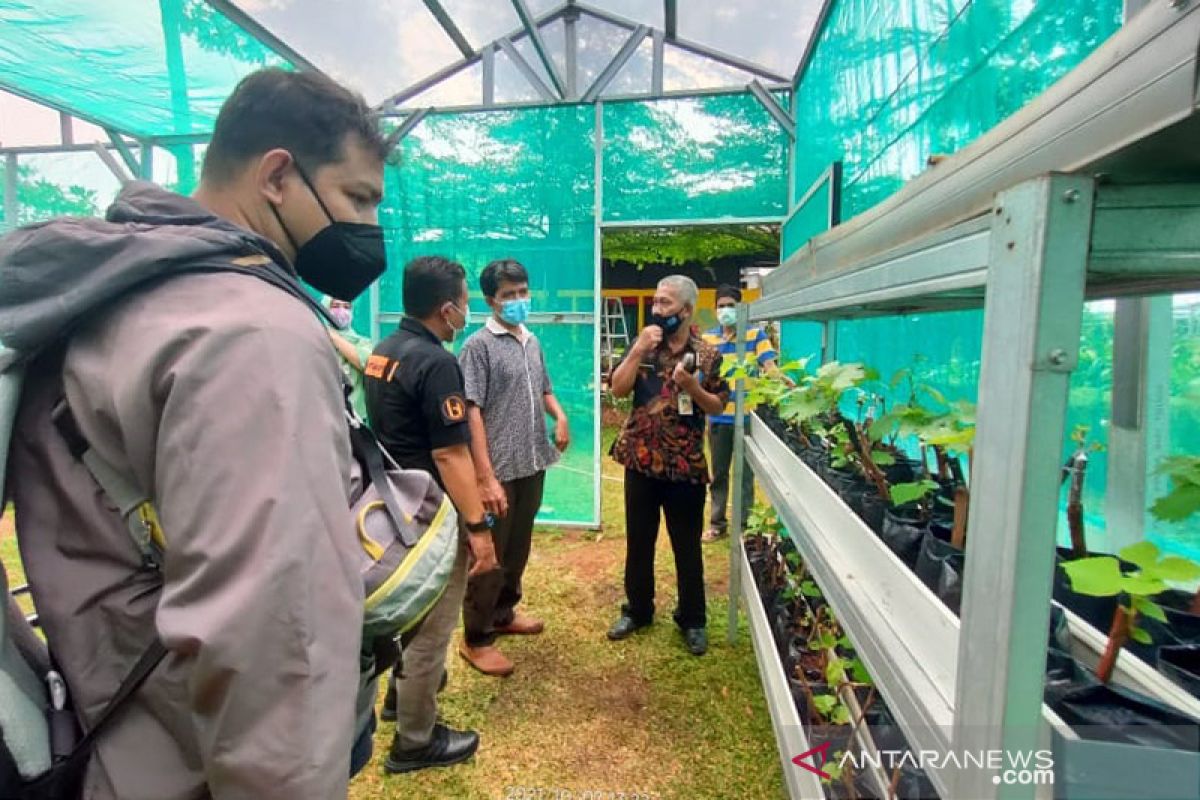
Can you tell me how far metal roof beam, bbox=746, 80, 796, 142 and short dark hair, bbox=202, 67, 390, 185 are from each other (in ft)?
12.3

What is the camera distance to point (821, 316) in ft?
7.58

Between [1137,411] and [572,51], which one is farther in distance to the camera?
[572,51]

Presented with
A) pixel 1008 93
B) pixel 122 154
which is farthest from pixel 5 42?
pixel 1008 93

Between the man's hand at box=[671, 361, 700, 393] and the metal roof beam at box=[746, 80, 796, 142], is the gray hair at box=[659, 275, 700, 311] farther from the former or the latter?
the metal roof beam at box=[746, 80, 796, 142]

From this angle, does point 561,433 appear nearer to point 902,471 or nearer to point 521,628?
point 521,628

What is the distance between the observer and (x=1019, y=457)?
0.57 metres

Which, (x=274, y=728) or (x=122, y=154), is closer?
(x=274, y=728)

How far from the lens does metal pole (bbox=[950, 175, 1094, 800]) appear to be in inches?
21.0

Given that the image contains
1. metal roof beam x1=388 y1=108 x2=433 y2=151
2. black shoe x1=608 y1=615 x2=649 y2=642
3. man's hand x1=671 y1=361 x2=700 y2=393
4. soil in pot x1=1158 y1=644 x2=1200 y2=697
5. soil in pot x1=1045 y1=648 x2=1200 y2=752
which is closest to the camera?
A: soil in pot x1=1045 y1=648 x2=1200 y2=752

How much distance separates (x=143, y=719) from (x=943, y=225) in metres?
1.20

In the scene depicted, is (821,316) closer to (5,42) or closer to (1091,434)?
(1091,434)

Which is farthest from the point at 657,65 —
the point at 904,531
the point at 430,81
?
the point at 904,531

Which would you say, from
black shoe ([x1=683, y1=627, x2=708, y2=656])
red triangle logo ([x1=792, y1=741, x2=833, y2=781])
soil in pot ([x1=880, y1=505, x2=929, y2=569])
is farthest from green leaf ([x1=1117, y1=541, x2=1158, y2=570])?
black shoe ([x1=683, y1=627, x2=708, y2=656])

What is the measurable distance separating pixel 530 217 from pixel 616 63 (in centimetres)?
125
